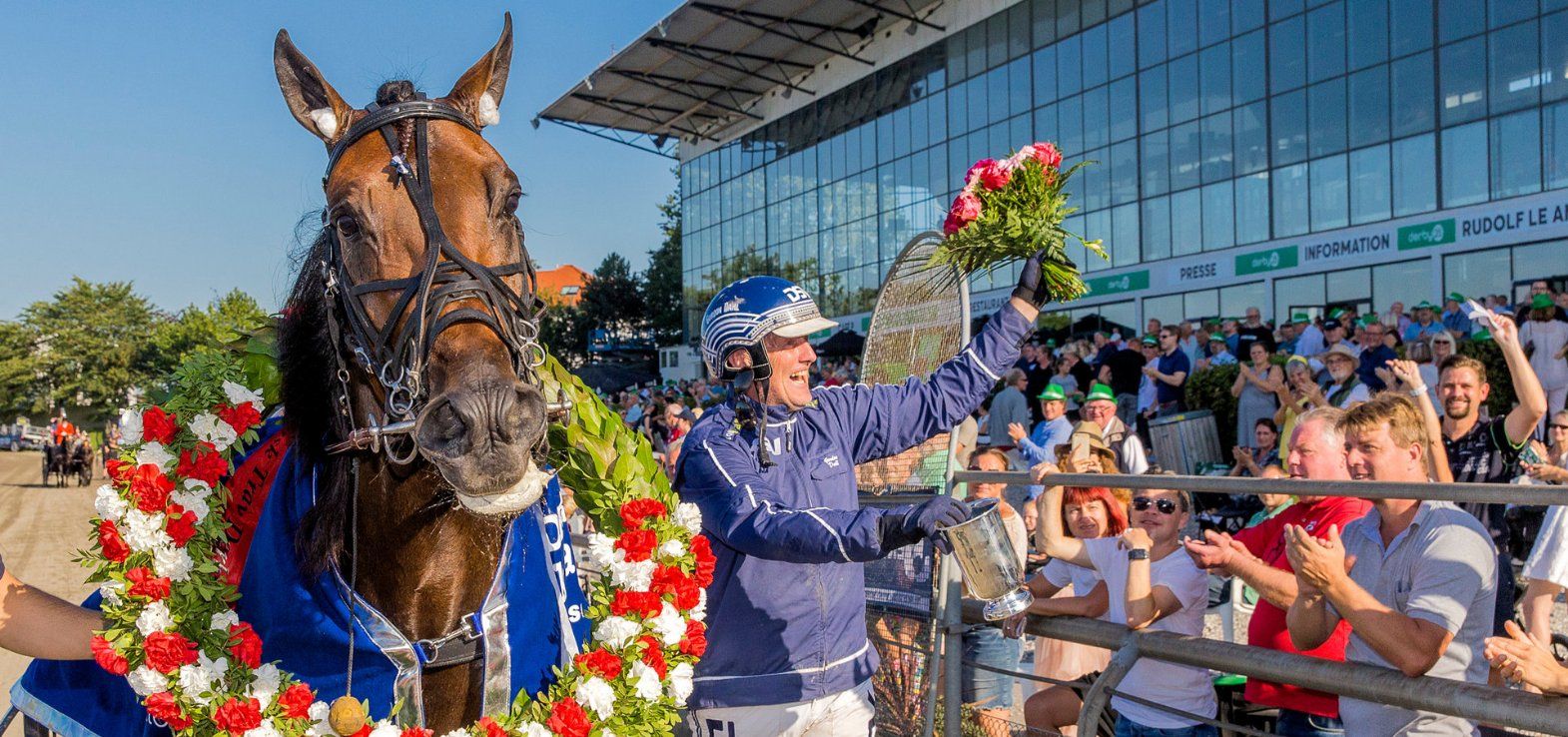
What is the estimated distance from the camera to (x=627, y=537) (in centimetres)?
277

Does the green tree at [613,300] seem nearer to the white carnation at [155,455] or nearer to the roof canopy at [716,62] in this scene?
the roof canopy at [716,62]

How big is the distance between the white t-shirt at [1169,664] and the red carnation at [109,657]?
3.01m

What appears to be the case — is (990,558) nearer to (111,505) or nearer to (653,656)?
(653,656)

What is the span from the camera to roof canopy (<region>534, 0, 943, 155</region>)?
32.7 m

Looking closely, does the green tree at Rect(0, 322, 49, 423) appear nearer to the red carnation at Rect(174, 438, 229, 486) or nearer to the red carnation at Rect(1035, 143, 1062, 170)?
the red carnation at Rect(174, 438, 229, 486)

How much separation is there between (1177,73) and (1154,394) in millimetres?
15244

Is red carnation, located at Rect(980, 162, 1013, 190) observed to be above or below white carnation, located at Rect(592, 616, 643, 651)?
above

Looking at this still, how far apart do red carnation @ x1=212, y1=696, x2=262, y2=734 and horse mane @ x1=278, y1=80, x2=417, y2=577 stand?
0.31m

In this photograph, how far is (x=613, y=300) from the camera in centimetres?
6344

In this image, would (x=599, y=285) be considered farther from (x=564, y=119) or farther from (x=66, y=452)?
(x=66, y=452)

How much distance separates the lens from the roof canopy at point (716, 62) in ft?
107

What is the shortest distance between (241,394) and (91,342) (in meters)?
54.7

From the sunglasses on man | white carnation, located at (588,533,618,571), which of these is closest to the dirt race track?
white carnation, located at (588,533,618,571)

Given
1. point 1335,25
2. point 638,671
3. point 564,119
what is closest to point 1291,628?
point 638,671
